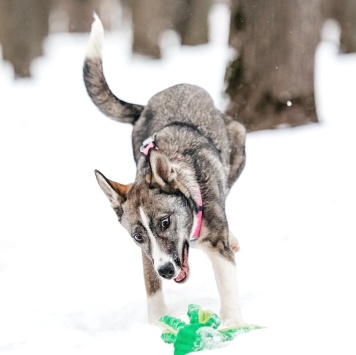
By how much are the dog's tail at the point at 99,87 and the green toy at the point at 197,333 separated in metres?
3.17

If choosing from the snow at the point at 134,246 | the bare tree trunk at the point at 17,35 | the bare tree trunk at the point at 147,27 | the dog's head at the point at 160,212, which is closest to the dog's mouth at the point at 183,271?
the dog's head at the point at 160,212

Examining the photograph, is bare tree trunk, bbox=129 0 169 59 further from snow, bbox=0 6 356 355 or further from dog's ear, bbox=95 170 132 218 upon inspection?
dog's ear, bbox=95 170 132 218

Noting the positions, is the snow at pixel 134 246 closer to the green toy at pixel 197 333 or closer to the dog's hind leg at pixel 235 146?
the green toy at pixel 197 333

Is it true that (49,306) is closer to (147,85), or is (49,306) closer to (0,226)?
(0,226)

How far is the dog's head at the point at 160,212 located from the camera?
18.1 ft

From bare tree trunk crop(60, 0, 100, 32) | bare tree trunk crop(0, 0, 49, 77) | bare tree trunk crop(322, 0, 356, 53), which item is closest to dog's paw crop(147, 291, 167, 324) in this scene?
bare tree trunk crop(0, 0, 49, 77)

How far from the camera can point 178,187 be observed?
5.87 meters

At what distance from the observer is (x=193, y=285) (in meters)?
6.80

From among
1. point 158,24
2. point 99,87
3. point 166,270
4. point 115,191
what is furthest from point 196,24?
point 166,270

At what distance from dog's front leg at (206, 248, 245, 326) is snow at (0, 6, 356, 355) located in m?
0.13

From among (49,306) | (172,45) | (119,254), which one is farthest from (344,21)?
(49,306)

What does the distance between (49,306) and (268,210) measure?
2.88 m

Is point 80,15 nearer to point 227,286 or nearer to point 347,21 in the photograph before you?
point 347,21

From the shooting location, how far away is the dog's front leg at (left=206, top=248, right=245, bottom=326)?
223 inches
